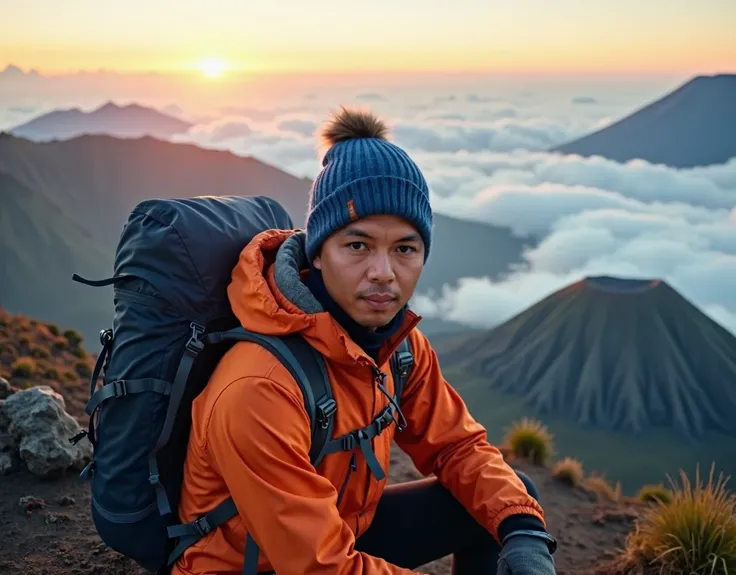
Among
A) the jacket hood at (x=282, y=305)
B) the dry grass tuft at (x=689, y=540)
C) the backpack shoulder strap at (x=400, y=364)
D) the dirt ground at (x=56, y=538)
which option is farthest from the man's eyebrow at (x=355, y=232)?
the dry grass tuft at (x=689, y=540)

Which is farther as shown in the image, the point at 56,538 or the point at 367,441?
the point at 56,538

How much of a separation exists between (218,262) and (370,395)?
78 cm

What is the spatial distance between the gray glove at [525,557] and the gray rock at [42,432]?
10.6 ft

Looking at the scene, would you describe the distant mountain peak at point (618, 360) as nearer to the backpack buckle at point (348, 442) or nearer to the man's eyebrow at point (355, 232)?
the backpack buckle at point (348, 442)

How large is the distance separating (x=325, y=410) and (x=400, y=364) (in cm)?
61

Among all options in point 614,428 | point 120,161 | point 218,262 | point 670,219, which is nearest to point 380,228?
point 218,262

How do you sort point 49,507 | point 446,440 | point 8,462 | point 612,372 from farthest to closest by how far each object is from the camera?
1. point 612,372
2. point 8,462
3. point 49,507
4. point 446,440

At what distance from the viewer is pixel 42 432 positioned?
440cm

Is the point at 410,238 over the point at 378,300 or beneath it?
over

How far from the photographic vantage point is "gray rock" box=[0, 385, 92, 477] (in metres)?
4.34

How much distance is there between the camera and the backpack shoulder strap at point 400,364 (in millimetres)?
2750

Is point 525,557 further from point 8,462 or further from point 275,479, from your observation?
point 8,462

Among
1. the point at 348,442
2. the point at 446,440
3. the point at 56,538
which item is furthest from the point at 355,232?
the point at 56,538

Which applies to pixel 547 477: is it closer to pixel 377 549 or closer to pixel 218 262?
pixel 377 549
